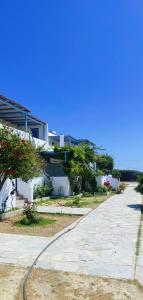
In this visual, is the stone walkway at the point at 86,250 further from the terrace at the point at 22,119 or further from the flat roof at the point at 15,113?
the terrace at the point at 22,119

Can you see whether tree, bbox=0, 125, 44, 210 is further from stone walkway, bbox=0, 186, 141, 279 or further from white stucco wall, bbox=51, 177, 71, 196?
white stucco wall, bbox=51, 177, 71, 196

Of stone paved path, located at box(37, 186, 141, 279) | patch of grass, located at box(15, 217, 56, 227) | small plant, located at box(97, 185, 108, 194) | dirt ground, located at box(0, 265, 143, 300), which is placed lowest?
dirt ground, located at box(0, 265, 143, 300)

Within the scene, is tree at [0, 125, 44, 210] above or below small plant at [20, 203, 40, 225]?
above

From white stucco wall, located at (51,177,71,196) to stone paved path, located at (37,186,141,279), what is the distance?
1003 cm

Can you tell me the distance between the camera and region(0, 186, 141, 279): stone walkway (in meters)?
5.77

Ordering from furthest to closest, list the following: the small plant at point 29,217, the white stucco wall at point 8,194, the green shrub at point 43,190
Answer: the green shrub at point 43,190 → the white stucco wall at point 8,194 → the small plant at point 29,217

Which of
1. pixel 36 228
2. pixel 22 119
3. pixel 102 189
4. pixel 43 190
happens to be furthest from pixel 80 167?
pixel 36 228

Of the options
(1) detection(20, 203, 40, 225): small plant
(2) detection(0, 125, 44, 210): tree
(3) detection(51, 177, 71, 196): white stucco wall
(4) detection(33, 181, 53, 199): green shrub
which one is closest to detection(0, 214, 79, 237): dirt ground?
(1) detection(20, 203, 40, 225): small plant

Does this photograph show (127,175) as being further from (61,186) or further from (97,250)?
(97,250)

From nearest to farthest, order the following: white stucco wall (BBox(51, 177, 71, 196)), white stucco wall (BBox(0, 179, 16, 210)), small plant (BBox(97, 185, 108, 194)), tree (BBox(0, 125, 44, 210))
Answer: tree (BBox(0, 125, 44, 210)) < white stucco wall (BBox(0, 179, 16, 210)) < white stucco wall (BBox(51, 177, 71, 196)) < small plant (BBox(97, 185, 108, 194))

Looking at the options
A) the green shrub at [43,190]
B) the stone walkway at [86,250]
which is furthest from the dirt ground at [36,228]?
the green shrub at [43,190]

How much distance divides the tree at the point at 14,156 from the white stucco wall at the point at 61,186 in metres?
9.33

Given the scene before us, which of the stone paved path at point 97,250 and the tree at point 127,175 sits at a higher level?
the tree at point 127,175

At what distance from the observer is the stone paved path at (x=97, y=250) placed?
5.72m
